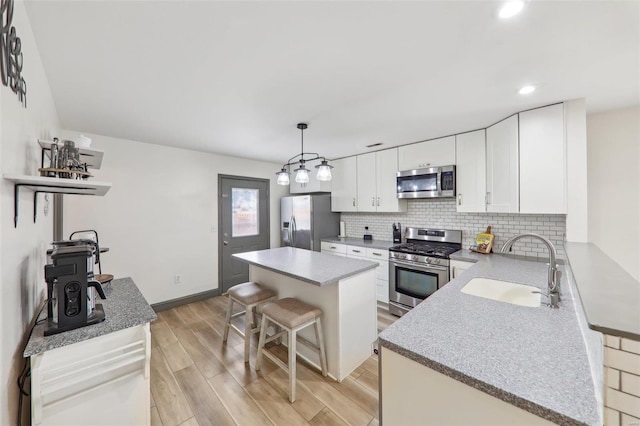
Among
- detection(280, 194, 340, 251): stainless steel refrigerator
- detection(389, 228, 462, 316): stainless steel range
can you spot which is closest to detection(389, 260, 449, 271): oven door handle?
detection(389, 228, 462, 316): stainless steel range

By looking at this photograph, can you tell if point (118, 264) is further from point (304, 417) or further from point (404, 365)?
point (404, 365)

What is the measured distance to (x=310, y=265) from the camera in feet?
7.57

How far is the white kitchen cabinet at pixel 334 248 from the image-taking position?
4004mm

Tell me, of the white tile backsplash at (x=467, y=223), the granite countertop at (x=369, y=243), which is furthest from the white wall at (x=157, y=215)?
the white tile backsplash at (x=467, y=223)

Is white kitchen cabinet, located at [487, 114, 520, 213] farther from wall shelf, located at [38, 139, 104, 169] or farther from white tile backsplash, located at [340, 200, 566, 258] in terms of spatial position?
wall shelf, located at [38, 139, 104, 169]

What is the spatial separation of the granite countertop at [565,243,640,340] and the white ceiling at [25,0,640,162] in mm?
1232

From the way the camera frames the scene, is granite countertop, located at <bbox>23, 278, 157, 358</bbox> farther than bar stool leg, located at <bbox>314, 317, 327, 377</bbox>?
No

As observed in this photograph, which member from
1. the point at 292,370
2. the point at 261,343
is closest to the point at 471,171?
the point at 292,370

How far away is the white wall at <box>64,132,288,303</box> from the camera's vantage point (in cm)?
307

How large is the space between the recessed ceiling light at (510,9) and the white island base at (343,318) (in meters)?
1.88

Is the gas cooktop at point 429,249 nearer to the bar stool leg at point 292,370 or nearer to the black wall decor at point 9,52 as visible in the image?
the bar stool leg at point 292,370

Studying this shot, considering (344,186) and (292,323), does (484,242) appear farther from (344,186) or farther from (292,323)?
(292,323)

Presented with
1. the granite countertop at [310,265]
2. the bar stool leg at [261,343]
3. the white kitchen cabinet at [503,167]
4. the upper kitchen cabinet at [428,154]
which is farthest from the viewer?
the upper kitchen cabinet at [428,154]

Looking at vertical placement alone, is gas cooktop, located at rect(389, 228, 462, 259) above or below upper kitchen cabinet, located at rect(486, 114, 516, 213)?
below
